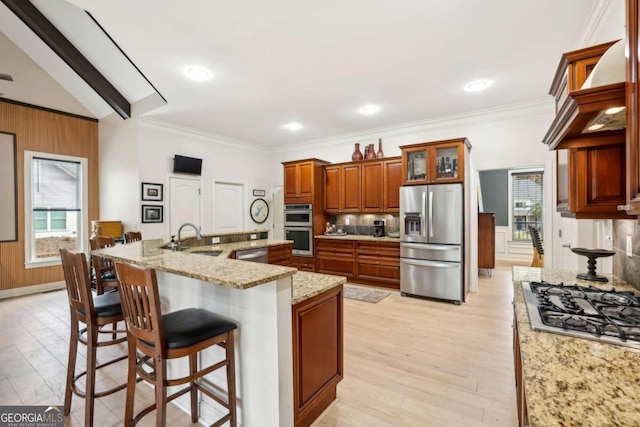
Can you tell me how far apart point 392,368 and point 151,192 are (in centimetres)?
465

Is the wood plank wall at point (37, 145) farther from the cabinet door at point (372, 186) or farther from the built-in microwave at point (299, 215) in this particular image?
the cabinet door at point (372, 186)

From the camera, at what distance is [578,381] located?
0.84m

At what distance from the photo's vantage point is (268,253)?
4160 millimetres

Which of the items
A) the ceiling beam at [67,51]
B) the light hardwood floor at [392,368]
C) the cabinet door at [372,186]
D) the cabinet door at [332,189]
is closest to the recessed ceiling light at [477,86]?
the cabinet door at [372,186]

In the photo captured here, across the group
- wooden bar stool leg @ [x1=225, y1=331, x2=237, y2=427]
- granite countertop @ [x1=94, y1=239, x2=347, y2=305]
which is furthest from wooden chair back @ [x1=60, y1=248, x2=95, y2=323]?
wooden bar stool leg @ [x1=225, y1=331, x2=237, y2=427]

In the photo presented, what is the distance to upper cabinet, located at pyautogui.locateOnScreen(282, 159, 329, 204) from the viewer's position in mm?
5723

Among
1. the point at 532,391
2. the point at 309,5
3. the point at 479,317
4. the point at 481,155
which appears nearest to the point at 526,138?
the point at 481,155

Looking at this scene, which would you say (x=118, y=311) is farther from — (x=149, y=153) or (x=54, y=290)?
(x=54, y=290)

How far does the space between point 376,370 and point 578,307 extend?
5.20ft

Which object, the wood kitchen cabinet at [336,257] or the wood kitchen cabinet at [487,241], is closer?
the wood kitchen cabinet at [336,257]

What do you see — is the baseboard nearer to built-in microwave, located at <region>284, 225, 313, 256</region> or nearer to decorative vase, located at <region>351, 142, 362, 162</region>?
built-in microwave, located at <region>284, 225, 313, 256</region>

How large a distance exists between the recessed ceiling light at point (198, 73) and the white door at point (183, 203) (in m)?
2.35

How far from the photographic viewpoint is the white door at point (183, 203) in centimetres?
530

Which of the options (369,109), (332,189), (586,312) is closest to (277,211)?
(332,189)
